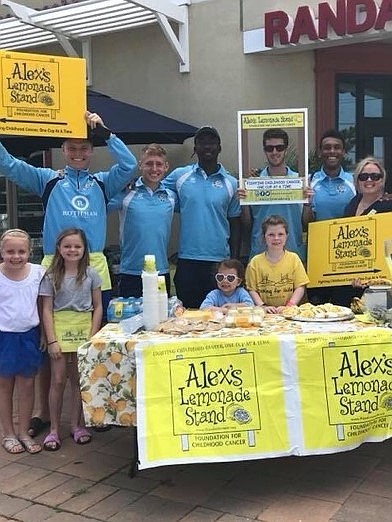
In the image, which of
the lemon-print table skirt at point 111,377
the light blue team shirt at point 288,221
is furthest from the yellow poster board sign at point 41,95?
the lemon-print table skirt at point 111,377

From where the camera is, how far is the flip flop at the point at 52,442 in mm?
4168

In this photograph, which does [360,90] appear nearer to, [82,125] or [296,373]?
[82,125]

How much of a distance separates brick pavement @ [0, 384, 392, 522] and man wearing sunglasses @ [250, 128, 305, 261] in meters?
1.63

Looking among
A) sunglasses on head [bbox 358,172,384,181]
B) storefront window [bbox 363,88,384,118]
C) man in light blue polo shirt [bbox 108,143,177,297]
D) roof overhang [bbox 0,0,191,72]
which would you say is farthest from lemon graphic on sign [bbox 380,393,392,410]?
storefront window [bbox 363,88,384,118]

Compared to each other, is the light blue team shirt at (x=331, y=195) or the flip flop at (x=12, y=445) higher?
the light blue team shirt at (x=331, y=195)

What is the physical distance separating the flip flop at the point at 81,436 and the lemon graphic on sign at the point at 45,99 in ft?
6.99

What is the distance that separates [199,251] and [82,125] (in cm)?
125

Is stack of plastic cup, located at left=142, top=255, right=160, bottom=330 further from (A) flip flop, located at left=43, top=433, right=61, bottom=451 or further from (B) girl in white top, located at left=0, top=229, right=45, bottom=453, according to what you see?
(A) flip flop, located at left=43, top=433, right=61, bottom=451

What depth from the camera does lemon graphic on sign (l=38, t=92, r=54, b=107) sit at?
14.4ft

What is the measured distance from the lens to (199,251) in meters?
5.00

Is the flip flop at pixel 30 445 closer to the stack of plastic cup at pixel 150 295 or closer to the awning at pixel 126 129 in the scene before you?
the stack of plastic cup at pixel 150 295

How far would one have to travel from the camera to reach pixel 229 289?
442cm

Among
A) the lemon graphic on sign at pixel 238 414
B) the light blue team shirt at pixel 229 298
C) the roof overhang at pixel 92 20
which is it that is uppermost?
the roof overhang at pixel 92 20

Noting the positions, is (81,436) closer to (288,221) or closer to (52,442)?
(52,442)
